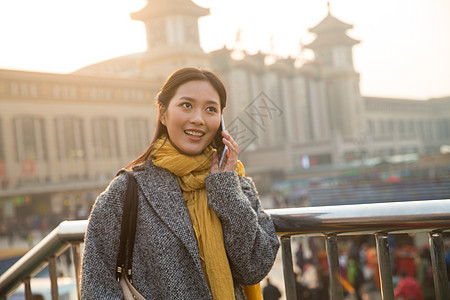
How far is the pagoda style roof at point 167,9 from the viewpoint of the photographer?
3275 centimetres

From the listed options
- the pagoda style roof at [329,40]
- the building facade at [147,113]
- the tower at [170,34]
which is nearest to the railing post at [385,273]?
the building facade at [147,113]

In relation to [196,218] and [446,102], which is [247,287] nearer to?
[196,218]

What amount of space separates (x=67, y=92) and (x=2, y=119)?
4106 millimetres

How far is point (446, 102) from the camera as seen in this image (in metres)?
54.4

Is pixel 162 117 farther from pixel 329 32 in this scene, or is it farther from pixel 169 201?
pixel 329 32

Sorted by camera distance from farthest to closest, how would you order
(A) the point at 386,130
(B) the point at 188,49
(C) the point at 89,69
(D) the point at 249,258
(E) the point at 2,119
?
(A) the point at 386,130
(C) the point at 89,69
(B) the point at 188,49
(E) the point at 2,119
(D) the point at 249,258

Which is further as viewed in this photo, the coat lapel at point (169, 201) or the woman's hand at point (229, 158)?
the woman's hand at point (229, 158)

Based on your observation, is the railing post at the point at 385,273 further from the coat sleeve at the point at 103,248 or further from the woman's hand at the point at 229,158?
the coat sleeve at the point at 103,248

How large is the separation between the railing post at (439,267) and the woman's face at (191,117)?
0.66 meters

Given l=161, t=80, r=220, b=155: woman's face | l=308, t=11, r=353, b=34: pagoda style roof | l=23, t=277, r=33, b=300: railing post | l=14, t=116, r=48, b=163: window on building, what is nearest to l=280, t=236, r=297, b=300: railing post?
l=161, t=80, r=220, b=155: woman's face

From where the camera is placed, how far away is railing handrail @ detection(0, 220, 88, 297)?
1598 millimetres

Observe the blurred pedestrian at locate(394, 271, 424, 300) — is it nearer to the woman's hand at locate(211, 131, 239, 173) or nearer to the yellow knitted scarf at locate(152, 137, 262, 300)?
the yellow knitted scarf at locate(152, 137, 262, 300)

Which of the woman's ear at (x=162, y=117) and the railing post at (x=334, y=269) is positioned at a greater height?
the woman's ear at (x=162, y=117)

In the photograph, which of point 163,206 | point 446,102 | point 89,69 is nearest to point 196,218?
point 163,206
